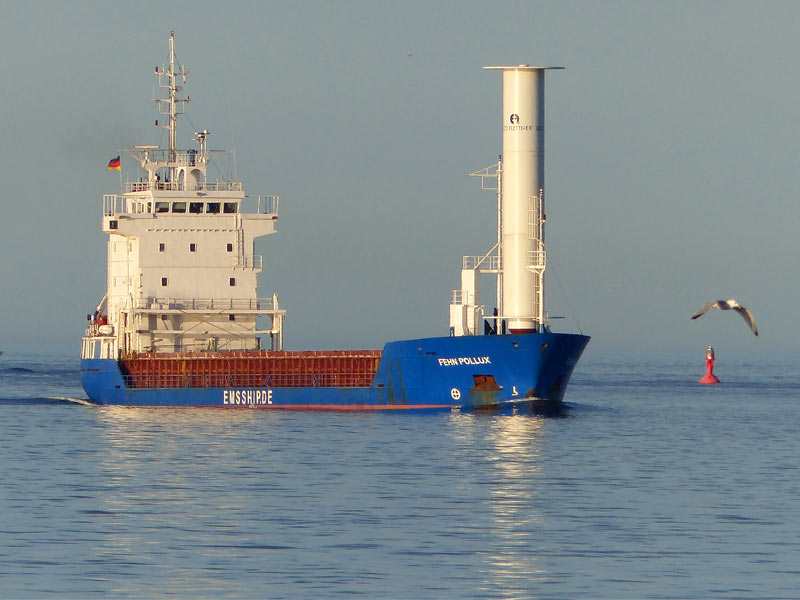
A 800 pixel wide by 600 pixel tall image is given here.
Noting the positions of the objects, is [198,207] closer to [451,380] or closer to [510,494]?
[451,380]

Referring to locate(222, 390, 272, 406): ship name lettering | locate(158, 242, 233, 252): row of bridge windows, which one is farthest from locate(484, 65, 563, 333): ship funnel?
locate(158, 242, 233, 252): row of bridge windows

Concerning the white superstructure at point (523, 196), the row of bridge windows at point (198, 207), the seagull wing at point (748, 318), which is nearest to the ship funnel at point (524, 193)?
the white superstructure at point (523, 196)

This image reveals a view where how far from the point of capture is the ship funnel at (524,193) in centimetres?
4962

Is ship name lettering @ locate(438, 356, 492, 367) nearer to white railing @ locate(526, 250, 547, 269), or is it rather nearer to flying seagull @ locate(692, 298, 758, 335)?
white railing @ locate(526, 250, 547, 269)

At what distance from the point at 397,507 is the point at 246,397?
25.2 m

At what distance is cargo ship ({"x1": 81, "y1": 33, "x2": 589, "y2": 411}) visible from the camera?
160 feet

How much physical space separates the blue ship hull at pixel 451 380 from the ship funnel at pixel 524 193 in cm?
195

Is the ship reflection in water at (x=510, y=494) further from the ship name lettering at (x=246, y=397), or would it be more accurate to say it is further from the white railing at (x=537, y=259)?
the ship name lettering at (x=246, y=397)

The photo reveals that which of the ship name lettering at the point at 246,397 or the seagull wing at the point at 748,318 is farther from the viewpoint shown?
the ship name lettering at the point at 246,397

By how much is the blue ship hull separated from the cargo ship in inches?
1.8

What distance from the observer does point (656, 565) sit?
74.8ft

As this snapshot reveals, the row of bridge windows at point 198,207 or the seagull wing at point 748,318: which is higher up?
the row of bridge windows at point 198,207

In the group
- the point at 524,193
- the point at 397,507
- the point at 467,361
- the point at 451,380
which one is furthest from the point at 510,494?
the point at 524,193

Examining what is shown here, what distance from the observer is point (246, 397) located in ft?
174
